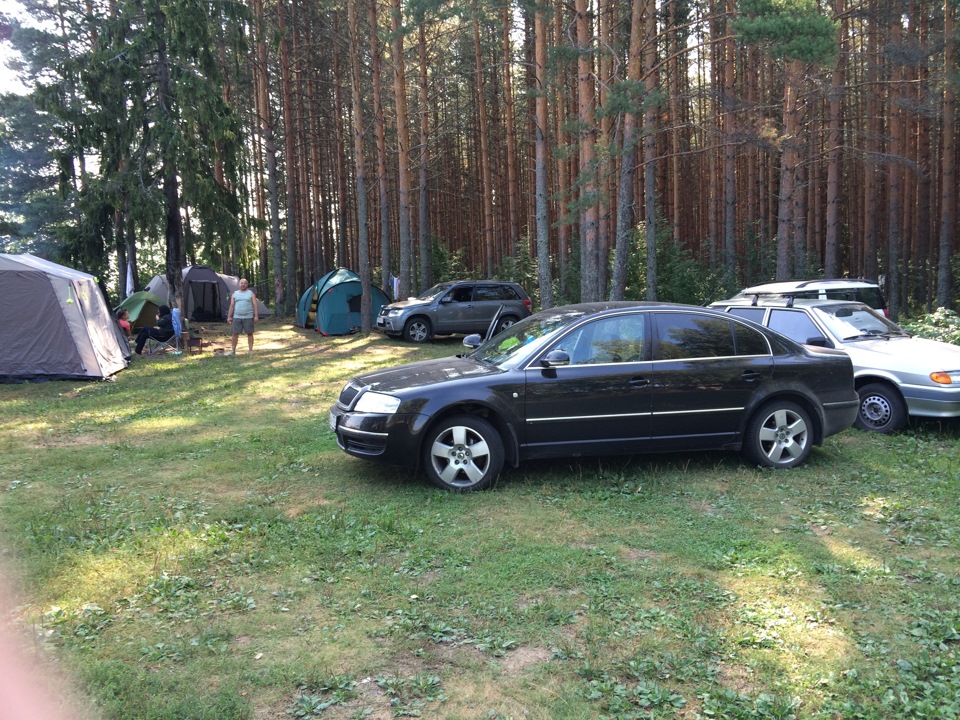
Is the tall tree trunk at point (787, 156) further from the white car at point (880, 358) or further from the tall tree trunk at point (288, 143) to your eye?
the tall tree trunk at point (288, 143)

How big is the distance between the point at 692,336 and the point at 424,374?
2.45 metres

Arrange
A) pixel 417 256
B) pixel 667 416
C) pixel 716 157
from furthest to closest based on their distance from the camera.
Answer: pixel 417 256 < pixel 716 157 < pixel 667 416

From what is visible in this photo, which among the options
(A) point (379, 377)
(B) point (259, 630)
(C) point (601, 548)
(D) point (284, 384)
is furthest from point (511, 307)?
(B) point (259, 630)

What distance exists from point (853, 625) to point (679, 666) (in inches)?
44.4

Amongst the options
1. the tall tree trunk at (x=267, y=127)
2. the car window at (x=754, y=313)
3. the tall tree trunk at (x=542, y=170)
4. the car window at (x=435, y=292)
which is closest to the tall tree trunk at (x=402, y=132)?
the car window at (x=435, y=292)

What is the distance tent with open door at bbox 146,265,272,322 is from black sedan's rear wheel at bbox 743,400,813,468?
20798 millimetres

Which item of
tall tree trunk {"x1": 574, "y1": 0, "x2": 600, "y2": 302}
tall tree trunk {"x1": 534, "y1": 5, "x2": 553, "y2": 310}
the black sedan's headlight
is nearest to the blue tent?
tall tree trunk {"x1": 534, "y1": 5, "x2": 553, "y2": 310}

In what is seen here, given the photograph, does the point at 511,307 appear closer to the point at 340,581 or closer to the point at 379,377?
the point at 379,377

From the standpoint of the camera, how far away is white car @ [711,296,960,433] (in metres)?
7.86

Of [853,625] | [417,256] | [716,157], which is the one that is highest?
[716,157]

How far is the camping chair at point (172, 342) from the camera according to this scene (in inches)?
679

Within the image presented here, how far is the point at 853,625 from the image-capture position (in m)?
→ 4.02

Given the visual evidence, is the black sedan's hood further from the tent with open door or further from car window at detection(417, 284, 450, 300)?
the tent with open door

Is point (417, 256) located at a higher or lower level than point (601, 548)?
higher
